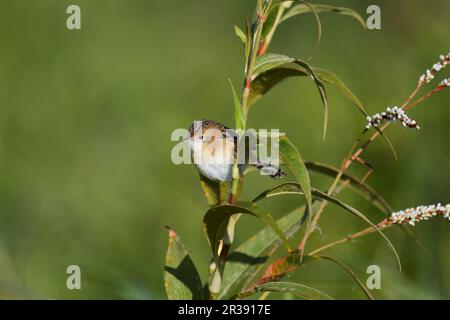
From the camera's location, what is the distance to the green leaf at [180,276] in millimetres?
1981

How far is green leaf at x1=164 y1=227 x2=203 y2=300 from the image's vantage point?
1981 millimetres

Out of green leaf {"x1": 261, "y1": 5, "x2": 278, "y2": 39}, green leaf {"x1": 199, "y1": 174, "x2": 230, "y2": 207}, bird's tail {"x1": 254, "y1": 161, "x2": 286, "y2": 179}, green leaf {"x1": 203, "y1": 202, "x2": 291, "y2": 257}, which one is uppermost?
green leaf {"x1": 261, "y1": 5, "x2": 278, "y2": 39}

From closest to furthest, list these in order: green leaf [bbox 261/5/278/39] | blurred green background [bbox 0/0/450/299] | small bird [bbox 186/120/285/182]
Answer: green leaf [bbox 261/5/278/39] < small bird [bbox 186/120/285/182] < blurred green background [bbox 0/0/450/299]

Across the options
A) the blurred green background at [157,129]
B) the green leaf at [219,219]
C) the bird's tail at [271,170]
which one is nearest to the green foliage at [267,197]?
the green leaf at [219,219]

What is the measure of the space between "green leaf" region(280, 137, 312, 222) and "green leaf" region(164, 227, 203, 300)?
0.47 m

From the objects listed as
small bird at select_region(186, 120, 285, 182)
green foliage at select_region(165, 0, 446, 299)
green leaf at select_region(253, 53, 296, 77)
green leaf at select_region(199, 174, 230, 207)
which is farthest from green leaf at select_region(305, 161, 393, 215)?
green leaf at select_region(253, 53, 296, 77)

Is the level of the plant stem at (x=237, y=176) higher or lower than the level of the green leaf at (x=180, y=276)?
higher

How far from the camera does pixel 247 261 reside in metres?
2.08

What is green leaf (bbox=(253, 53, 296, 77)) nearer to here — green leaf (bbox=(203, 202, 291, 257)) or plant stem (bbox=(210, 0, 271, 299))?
plant stem (bbox=(210, 0, 271, 299))

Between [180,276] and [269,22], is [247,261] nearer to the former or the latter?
[180,276]

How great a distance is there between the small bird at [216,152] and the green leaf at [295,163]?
6.2 inches

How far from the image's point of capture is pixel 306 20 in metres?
5.25

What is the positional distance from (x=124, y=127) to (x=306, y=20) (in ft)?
5.27

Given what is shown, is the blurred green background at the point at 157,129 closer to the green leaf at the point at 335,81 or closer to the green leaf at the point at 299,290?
the green leaf at the point at 299,290
